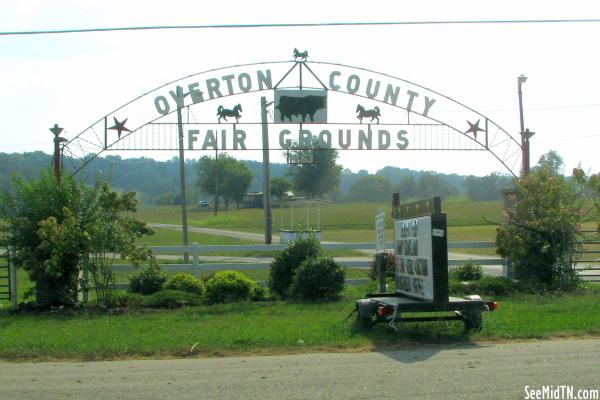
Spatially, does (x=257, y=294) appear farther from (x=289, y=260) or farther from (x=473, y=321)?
(x=473, y=321)

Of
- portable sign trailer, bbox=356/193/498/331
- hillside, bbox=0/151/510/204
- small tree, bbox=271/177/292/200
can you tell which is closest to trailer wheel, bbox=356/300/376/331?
portable sign trailer, bbox=356/193/498/331

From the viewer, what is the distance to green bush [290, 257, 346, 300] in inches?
609

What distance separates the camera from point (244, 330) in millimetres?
11961

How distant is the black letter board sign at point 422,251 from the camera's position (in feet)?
37.0

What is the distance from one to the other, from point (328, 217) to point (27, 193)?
5105 centimetres

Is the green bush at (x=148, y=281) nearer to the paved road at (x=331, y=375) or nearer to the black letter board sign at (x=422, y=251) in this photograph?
the black letter board sign at (x=422, y=251)

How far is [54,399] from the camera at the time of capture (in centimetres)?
792

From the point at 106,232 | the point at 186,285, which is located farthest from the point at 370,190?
the point at 106,232

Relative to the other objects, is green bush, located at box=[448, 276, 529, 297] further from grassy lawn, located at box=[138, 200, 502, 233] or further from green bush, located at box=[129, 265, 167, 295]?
grassy lawn, located at box=[138, 200, 502, 233]

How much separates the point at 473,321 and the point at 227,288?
6.01 m

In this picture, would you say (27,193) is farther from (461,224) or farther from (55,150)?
(461,224)

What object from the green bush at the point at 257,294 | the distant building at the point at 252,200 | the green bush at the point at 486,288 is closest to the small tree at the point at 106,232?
the green bush at the point at 257,294

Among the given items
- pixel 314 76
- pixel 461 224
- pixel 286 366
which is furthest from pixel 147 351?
pixel 461 224

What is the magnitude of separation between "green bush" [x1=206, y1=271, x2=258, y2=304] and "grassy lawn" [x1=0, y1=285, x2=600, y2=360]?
0.82m
